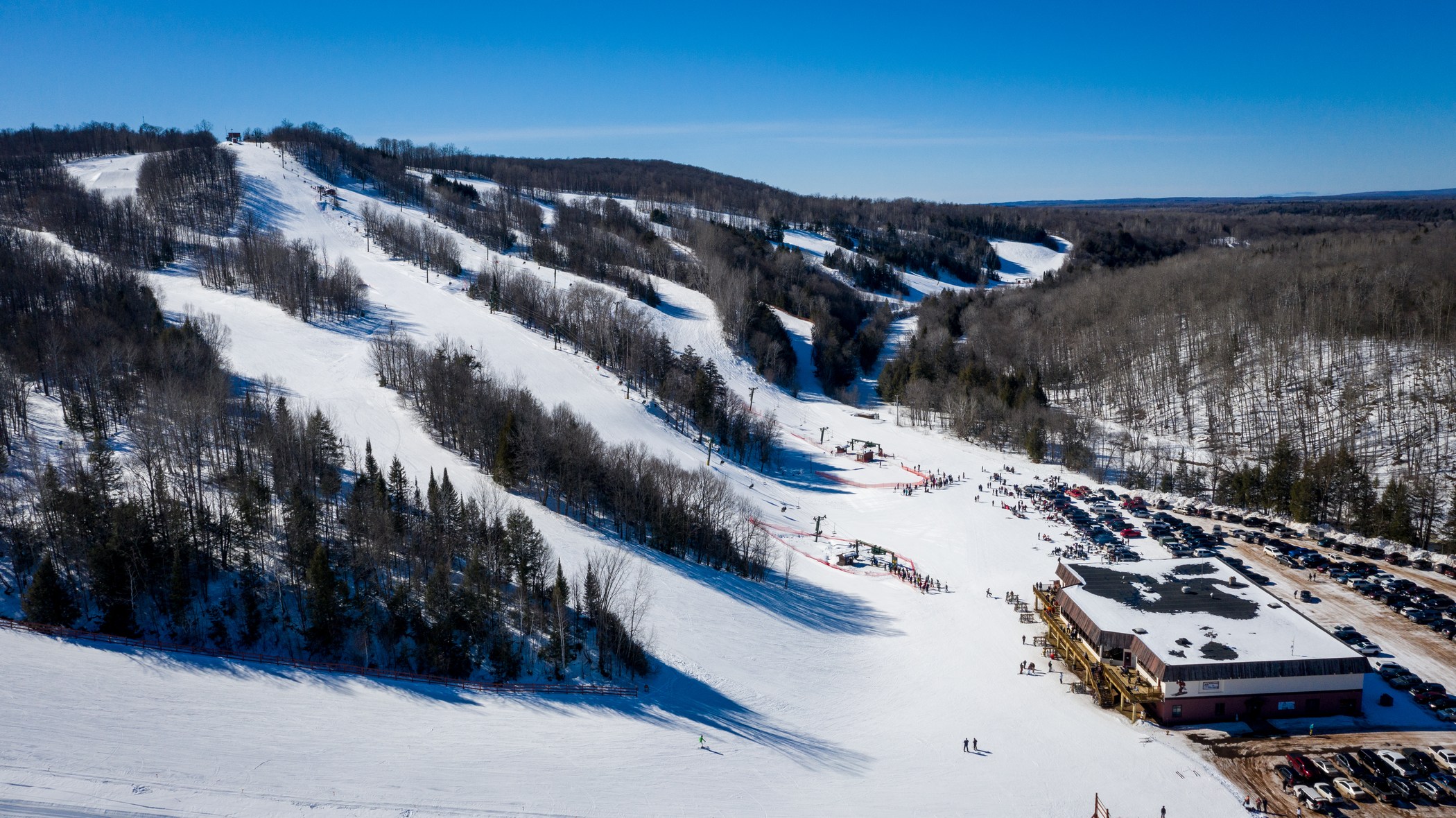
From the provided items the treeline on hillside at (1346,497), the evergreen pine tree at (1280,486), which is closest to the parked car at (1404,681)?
the treeline on hillside at (1346,497)

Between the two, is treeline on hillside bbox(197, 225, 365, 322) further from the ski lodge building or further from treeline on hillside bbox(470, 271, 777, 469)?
the ski lodge building

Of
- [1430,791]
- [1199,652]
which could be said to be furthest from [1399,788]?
[1199,652]

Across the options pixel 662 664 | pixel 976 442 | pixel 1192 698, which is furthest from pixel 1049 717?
pixel 976 442

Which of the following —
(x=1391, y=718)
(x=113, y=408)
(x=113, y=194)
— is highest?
(x=113, y=194)

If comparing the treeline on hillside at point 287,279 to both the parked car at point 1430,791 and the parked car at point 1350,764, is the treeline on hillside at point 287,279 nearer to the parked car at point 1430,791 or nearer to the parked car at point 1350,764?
the parked car at point 1350,764

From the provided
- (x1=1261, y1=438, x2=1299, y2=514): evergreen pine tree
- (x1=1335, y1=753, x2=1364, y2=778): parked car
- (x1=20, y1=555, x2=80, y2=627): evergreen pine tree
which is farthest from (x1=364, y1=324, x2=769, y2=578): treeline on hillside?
(x1=1261, y1=438, x2=1299, y2=514): evergreen pine tree

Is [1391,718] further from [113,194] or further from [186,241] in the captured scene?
[113,194]
